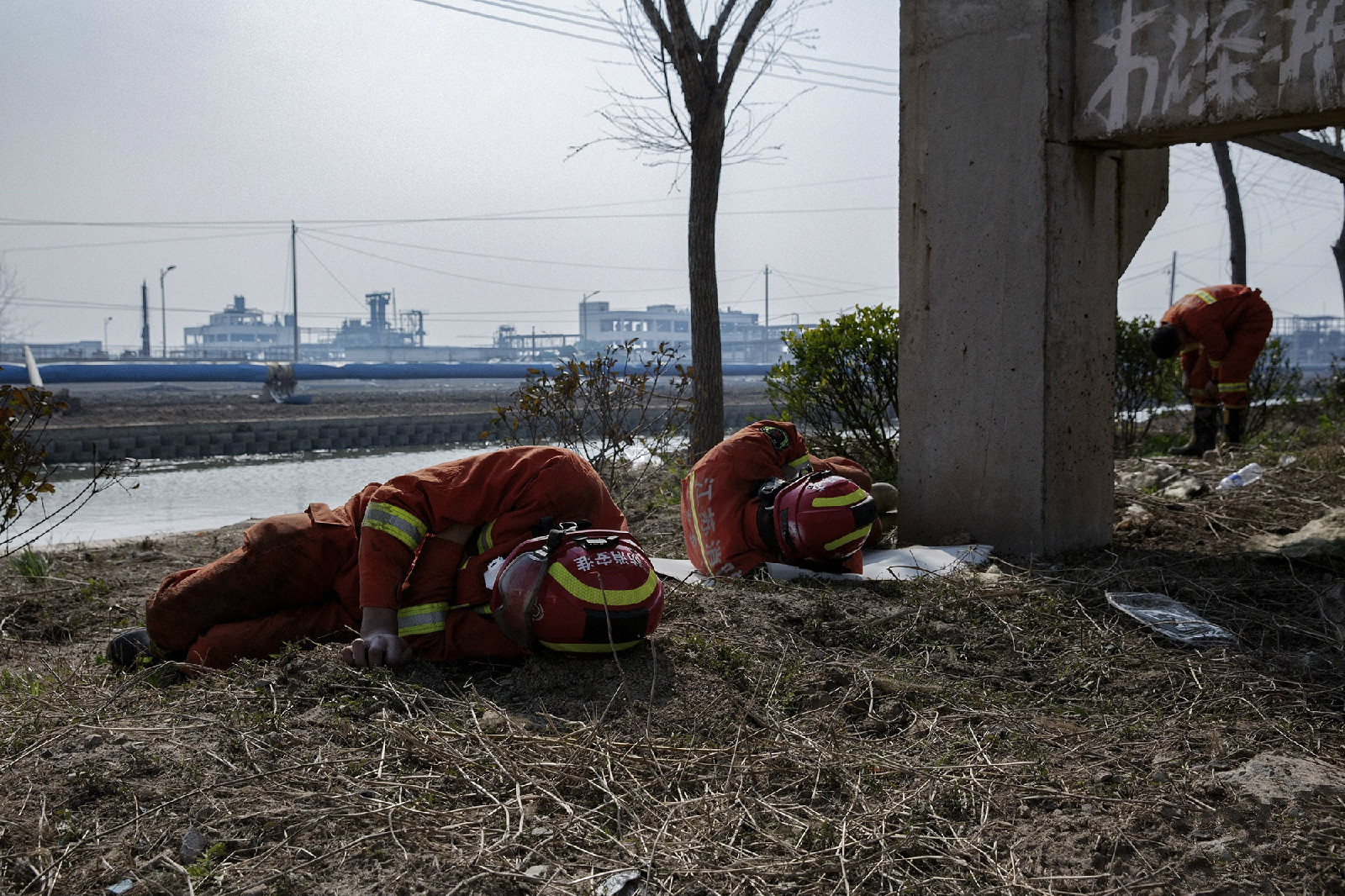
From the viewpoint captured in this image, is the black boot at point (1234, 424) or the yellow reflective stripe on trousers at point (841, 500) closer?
the yellow reflective stripe on trousers at point (841, 500)

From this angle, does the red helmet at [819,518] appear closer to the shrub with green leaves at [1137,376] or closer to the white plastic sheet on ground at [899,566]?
the white plastic sheet on ground at [899,566]

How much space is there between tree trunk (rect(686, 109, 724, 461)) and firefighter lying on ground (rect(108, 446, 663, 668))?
5.43 meters

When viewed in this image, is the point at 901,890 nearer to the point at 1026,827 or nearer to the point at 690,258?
the point at 1026,827

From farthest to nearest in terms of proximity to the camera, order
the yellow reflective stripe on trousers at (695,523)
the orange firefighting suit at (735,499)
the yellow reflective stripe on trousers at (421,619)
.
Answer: the yellow reflective stripe on trousers at (695,523), the orange firefighting suit at (735,499), the yellow reflective stripe on trousers at (421,619)

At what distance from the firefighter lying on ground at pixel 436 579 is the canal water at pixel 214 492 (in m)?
4.16

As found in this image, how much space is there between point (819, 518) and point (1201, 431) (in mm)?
6828

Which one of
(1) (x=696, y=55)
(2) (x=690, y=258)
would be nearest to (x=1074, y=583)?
(2) (x=690, y=258)

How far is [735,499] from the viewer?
501cm

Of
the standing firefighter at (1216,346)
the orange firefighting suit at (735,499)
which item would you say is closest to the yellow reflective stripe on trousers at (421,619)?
the orange firefighting suit at (735,499)

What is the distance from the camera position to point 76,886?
2.12 metres

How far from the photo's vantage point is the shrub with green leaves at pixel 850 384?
797 cm

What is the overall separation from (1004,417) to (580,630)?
309 cm

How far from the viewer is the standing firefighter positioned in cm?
928

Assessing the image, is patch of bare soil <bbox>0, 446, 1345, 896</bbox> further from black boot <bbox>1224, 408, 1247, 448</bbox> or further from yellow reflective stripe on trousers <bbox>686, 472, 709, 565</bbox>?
black boot <bbox>1224, 408, 1247, 448</bbox>
